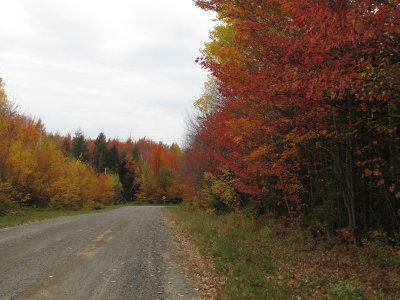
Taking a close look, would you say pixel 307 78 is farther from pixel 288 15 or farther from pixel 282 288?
pixel 282 288

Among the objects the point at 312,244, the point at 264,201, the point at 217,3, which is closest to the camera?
the point at 217,3

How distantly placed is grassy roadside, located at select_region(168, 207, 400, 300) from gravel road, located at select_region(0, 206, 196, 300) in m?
1.24

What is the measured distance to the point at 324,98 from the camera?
7730 mm

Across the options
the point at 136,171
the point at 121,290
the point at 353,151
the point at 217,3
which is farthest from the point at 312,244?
the point at 136,171

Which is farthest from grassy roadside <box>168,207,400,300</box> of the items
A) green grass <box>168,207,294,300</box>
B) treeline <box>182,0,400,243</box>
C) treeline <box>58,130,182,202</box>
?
treeline <box>58,130,182,202</box>

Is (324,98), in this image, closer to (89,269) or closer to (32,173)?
(89,269)

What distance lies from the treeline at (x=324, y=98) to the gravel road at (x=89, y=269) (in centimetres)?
482

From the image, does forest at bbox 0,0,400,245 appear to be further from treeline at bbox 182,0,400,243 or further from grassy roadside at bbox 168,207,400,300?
grassy roadside at bbox 168,207,400,300

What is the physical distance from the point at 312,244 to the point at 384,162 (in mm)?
3549

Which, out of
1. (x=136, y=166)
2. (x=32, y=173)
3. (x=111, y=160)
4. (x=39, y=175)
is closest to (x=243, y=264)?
(x=32, y=173)

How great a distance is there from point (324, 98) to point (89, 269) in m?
6.96

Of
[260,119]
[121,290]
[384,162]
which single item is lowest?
[121,290]

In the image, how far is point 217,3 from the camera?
28.1 feet

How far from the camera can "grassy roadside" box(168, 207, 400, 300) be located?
20.5 feet
